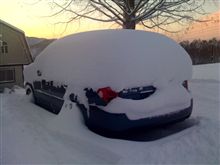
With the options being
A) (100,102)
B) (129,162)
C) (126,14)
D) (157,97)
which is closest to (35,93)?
(100,102)

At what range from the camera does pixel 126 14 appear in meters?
14.2

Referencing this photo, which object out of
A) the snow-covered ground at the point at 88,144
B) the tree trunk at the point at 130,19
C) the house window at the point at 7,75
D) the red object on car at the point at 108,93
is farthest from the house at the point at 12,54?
the red object on car at the point at 108,93

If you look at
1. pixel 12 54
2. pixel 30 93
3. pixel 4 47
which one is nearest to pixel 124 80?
pixel 30 93

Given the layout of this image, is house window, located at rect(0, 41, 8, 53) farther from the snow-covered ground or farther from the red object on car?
the red object on car

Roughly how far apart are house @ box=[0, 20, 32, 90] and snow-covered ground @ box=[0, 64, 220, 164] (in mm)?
18177

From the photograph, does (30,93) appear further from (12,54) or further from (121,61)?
(12,54)

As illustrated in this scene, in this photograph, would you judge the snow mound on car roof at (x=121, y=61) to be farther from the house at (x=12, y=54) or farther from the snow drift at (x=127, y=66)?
the house at (x=12, y=54)

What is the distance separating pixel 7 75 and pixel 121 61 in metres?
20.0

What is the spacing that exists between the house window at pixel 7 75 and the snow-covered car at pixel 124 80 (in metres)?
18.4

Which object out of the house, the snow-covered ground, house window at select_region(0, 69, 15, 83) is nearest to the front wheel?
the snow-covered ground

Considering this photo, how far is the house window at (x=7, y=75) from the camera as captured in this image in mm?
22719

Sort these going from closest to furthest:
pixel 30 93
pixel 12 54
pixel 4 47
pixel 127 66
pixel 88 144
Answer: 1. pixel 88 144
2. pixel 127 66
3. pixel 30 93
4. pixel 4 47
5. pixel 12 54

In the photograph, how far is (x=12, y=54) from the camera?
75.6 ft

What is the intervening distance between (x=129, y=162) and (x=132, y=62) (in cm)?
142
